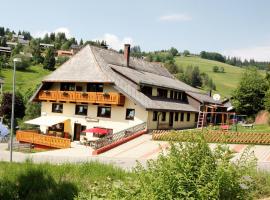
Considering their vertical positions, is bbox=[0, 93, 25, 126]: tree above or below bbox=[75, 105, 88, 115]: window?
below

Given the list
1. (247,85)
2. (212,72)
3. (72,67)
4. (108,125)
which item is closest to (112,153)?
(108,125)

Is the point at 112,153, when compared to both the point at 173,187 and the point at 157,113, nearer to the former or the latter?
the point at 157,113

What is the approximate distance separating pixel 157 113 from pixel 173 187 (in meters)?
32.8

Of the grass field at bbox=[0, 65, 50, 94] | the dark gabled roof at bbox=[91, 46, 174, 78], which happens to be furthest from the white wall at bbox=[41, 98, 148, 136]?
the grass field at bbox=[0, 65, 50, 94]

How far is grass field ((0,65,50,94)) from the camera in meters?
101

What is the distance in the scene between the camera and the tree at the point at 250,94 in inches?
2153

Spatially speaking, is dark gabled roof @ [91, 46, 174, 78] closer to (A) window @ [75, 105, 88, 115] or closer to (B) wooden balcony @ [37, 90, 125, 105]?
(B) wooden balcony @ [37, 90, 125, 105]

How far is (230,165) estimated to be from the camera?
319 inches

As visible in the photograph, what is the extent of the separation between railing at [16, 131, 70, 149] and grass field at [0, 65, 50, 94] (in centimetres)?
5770

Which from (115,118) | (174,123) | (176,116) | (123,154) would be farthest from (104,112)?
(123,154)

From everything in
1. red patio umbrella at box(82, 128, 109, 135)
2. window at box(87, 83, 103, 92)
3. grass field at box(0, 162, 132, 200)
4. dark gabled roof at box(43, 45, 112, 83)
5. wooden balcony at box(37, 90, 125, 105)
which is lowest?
red patio umbrella at box(82, 128, 109, 135)

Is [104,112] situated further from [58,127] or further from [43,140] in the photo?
[43,140]

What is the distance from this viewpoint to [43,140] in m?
38.4

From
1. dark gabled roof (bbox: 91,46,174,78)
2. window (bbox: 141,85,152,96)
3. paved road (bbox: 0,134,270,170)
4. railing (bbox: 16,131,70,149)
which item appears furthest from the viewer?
dark gabled roof (bbox: 91,46,174,78)
